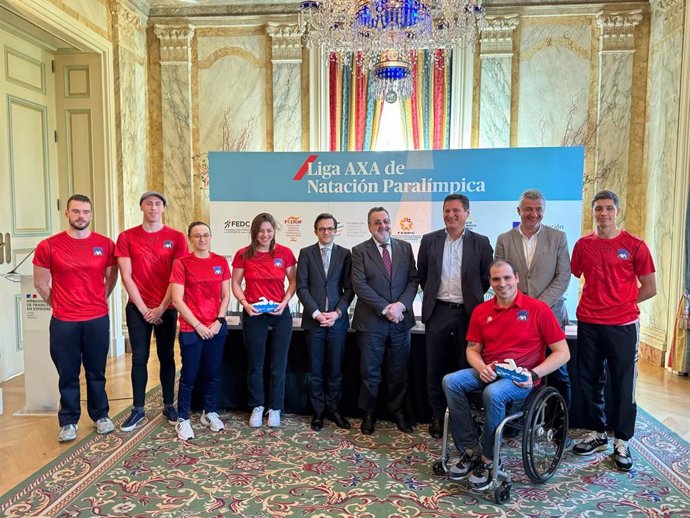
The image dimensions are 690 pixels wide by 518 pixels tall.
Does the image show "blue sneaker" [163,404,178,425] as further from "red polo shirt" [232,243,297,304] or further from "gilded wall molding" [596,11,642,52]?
"gilded wall molding" [596,11,642,52]

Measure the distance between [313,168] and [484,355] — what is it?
10.4 ft

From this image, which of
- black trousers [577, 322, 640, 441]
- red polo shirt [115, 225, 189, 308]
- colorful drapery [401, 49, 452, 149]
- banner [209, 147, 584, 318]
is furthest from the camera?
colorful drapery [401, 49, 452, 149]

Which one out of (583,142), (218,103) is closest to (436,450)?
(583,142)

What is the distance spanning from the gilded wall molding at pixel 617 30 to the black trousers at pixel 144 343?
530 cm

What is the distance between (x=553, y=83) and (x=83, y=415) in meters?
5.64

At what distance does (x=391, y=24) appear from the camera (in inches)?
157

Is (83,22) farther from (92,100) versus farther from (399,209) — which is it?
(399,209)

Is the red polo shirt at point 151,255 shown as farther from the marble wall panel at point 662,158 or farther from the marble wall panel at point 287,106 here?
the marble wall panel at point 662,158

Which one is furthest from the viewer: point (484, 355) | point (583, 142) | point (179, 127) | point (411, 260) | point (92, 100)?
point (179, 127)

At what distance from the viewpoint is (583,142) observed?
5.96 meters

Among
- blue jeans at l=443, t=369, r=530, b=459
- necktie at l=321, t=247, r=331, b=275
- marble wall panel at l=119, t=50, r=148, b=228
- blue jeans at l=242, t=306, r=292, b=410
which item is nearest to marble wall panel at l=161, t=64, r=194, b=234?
marble wall panel at l=119, t=50, r=148, b=228

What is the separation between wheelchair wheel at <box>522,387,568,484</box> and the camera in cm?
266

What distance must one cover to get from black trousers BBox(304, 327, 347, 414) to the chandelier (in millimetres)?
2265

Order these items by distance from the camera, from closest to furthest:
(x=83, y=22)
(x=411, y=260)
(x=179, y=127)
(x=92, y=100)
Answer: (x=411, y=260)
(x=83, y=22)
(x=92, y=100)
(x=179, y=127)
